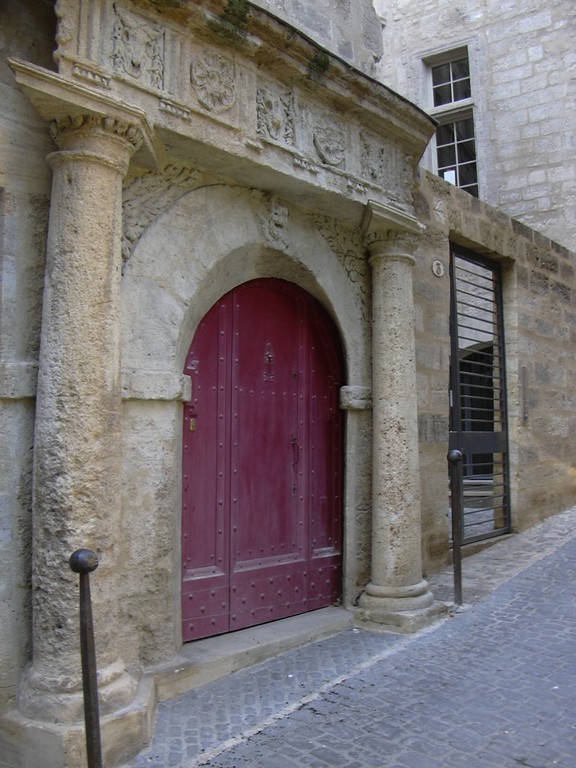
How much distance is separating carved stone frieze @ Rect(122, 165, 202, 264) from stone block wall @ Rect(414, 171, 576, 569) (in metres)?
2.28

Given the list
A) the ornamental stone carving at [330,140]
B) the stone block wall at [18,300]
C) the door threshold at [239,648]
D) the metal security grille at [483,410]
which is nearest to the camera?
the stone block wall at [18,300]

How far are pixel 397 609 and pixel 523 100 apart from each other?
318 inches

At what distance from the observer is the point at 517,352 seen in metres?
6.53

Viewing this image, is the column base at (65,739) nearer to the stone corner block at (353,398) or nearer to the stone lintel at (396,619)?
the stone lintel at (396,619)

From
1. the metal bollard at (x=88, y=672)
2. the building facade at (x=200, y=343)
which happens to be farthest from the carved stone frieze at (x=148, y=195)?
the metal bollard at (x=88, y=672)

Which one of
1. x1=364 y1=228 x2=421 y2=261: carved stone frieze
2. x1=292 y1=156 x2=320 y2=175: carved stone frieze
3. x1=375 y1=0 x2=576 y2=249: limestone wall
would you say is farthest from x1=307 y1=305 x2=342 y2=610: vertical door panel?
x1=375 y1=0 x2=576 y2=249: limestone wall

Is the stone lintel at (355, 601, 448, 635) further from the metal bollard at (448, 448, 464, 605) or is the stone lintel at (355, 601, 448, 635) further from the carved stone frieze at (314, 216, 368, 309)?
the carved stone frieze at (314, 216, 368, 309)

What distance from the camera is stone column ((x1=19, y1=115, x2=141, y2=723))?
262 centimetres

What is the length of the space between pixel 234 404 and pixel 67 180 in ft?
5.13

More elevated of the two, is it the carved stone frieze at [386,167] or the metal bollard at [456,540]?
the carved stone frieze at [386,167]

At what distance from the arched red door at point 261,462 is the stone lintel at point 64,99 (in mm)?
1225

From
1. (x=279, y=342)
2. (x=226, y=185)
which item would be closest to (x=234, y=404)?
(x=279, y=342)

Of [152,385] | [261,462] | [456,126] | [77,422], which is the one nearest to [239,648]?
[261,462]

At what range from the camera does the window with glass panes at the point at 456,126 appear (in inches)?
398
